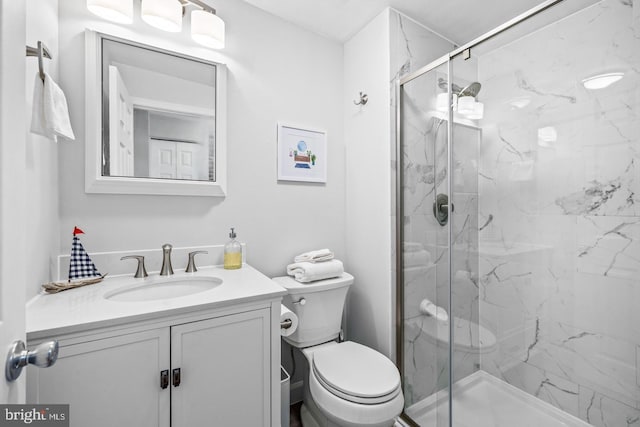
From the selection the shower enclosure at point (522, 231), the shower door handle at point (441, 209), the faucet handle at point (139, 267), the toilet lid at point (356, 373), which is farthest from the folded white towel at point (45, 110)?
the shower door handle at point (441, 209)

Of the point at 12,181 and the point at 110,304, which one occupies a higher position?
the point at 12,181

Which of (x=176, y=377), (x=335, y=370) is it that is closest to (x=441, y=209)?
(x=335, y=370)

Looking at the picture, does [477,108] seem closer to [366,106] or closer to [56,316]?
[366,106]

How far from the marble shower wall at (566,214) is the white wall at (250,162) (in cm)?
94

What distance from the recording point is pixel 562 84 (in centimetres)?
148

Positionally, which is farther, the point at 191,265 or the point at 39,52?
the point at 191,265

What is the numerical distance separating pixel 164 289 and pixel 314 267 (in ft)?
2.40

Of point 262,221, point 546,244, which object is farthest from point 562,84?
point 262,221

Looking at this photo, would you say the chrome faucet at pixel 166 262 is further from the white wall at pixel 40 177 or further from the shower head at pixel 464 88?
the shower head at pixel 464 88

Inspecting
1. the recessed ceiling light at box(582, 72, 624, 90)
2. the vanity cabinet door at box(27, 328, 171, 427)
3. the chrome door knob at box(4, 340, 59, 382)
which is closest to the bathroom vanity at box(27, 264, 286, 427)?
the vanity cabinet door at box(27, 328, 171, 427)

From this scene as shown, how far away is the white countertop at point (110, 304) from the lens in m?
0.81

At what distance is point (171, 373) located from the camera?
0.94 metres

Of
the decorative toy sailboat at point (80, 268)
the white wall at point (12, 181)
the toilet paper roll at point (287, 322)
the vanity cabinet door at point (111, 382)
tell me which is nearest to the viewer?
the white wall at point (12, 181)

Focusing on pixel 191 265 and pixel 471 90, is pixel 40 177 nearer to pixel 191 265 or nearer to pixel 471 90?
pixel 191 265
